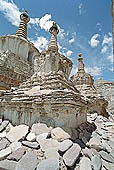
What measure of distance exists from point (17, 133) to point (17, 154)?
0.89 meters

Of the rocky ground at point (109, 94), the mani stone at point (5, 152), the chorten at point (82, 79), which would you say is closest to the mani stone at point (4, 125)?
the mani stone at point (5, 152)

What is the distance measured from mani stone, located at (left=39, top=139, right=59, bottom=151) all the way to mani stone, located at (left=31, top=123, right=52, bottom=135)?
0.33 metres

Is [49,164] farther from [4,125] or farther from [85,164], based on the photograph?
[4,125]

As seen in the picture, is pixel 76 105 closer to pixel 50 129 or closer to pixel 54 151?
pixel 50 129

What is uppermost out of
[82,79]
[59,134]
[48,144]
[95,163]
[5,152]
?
[82,79]

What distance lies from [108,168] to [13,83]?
30.0ft

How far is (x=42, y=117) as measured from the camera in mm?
3514

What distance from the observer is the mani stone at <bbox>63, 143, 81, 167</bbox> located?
7.12 feet

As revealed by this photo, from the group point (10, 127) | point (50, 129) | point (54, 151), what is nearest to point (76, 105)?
point (50, 129)

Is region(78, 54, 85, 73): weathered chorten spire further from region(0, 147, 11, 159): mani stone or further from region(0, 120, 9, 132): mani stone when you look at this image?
region(0, 147, 11, 159): mani stone

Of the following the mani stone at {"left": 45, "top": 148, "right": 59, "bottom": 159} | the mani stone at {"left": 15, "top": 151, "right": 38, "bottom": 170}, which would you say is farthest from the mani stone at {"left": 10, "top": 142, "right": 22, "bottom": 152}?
the mani stone at {"left": 45, "top": 148, "right": 59, "bottom": 159}

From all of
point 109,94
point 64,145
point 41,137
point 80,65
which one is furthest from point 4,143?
point 109,94

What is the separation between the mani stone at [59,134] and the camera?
2.83 meters

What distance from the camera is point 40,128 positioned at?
326 cm
